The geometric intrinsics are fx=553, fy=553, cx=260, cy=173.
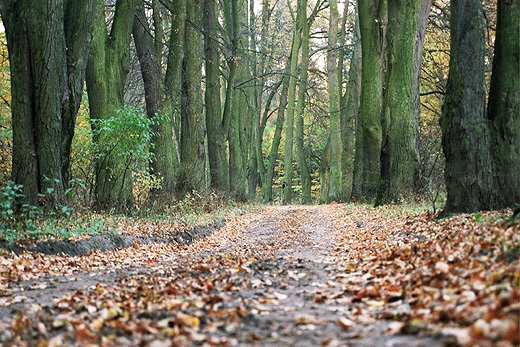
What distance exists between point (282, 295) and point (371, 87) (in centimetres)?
1562

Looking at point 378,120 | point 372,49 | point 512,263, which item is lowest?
point 512,263

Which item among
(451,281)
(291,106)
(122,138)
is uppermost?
(291,106)

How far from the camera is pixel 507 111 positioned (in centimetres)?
909

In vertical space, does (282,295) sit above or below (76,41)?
below

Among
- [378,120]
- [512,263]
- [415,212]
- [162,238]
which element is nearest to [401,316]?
[512,263]

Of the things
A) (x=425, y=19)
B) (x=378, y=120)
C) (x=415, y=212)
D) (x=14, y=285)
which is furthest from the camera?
(x=378, y=120)

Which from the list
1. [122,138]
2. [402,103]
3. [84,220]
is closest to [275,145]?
[402,103]

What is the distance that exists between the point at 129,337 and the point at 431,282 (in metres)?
2.48

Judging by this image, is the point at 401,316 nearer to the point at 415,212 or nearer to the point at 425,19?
the point at 415,212

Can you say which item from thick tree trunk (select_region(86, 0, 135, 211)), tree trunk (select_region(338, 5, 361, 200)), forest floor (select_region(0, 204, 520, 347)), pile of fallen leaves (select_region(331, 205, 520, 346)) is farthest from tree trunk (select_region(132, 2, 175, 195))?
tree trunk (select_region(338, 5, 361, 200))

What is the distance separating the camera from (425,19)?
1661 centimetres

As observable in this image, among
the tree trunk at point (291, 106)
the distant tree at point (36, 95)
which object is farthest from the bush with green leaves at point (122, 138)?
the tree trunk at point (291, 106)

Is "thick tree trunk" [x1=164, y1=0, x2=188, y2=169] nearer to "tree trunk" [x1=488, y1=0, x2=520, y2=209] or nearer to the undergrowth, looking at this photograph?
the undergrowth

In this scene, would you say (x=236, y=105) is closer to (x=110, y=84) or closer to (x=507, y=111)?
(x=110, y=84)
